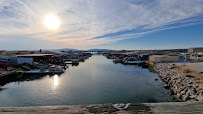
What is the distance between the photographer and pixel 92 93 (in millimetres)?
11039

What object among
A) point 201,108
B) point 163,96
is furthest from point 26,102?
point 163,96

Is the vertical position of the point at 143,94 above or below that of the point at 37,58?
below

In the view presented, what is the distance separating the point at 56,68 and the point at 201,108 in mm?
22209

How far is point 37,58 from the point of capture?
1088 inches

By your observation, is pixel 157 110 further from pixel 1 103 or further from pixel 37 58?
pixel 37 58

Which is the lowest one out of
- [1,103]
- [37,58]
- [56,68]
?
[1,103]

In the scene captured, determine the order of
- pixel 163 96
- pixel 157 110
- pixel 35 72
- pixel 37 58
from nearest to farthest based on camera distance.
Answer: pixel 157 110 → pixel 163 96 → pixel 35 72 → pixel 37 58

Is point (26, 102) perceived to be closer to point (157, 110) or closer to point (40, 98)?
point (40, 98)

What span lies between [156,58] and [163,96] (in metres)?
21.4

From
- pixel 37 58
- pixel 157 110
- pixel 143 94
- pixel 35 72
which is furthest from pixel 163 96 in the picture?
pixel 37 58

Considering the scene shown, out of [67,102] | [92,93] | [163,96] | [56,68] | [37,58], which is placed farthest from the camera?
[37,58]

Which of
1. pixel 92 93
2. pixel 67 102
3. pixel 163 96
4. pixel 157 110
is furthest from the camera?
pixel 92 93

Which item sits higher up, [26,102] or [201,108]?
[201,108]

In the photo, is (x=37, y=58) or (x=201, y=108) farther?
(x=37, y=58)
